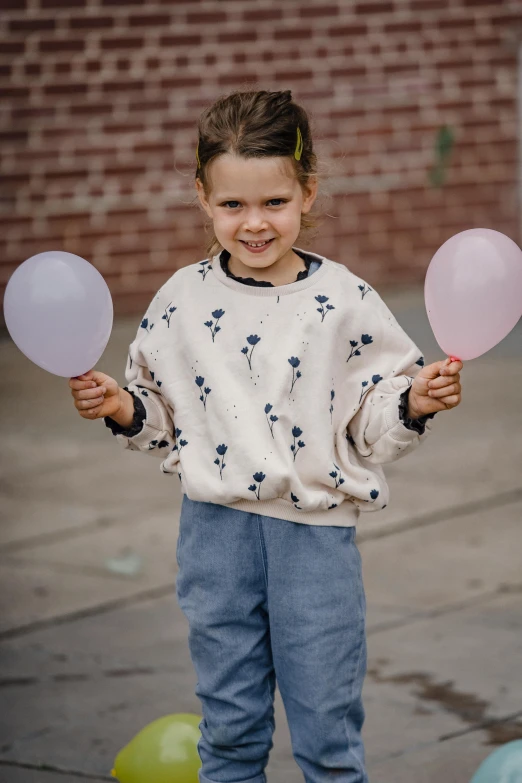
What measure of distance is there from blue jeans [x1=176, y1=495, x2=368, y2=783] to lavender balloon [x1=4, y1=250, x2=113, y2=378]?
16.2 inches

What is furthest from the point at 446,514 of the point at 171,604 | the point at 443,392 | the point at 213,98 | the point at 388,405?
the point at 213,98

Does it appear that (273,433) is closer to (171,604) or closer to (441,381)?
(441,381)

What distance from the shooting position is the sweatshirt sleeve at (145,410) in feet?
8.48

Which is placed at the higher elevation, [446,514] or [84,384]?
[84,384]

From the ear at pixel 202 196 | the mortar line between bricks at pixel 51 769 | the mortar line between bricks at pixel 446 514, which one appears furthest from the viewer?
the mortar line between bricks at pixel 446 514

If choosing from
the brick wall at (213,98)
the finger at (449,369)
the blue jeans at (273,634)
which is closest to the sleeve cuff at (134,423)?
the blue jeans at (273,634)

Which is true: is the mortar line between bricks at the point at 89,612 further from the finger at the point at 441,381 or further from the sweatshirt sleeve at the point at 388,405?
the finger at the point at 441,381

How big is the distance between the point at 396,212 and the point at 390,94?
2.81 ft

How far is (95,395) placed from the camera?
2480 mm

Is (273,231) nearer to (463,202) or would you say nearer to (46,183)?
(46,183)

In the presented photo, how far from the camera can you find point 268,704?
2533mm

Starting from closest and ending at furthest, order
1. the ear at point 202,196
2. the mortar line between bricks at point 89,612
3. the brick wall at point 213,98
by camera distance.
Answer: the ear at point 202,196
the mortar line between bricks at point 89,612
the brick wall at point 213,98

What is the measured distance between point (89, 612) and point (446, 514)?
1594mm

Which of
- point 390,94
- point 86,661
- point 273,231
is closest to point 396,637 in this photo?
point 86,661
